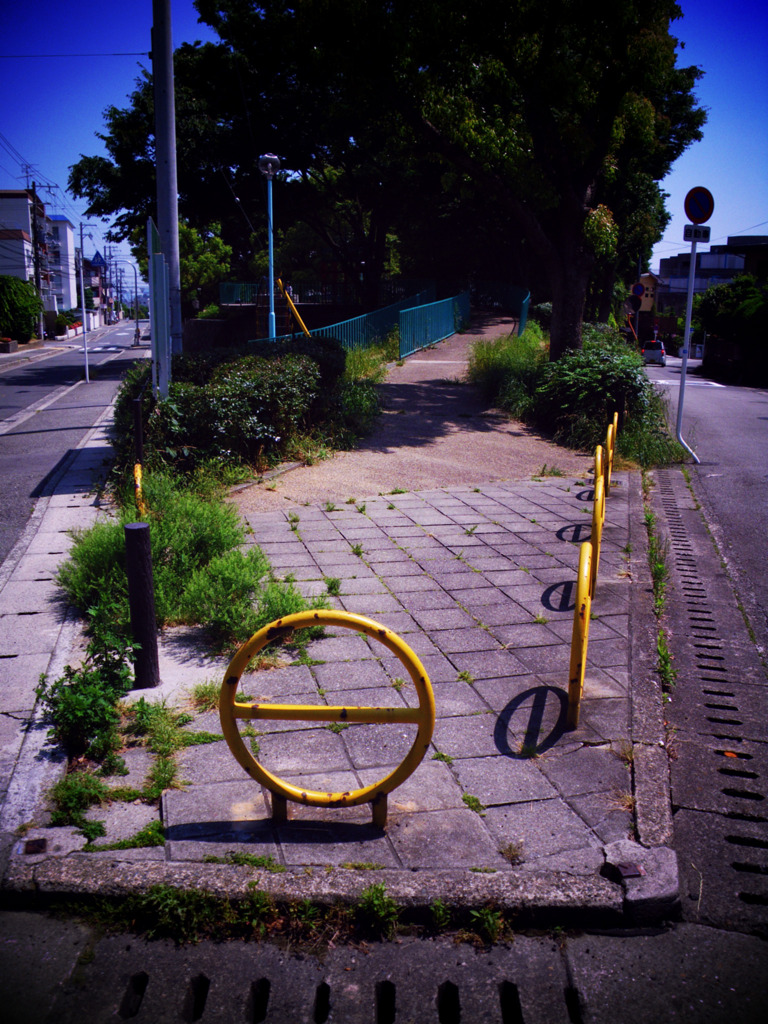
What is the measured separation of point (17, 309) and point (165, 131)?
3532cm

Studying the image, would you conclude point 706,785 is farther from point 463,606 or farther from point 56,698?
point 56,698

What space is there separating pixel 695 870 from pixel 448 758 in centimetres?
109

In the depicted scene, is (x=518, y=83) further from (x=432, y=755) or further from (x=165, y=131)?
(x=432, y=755)

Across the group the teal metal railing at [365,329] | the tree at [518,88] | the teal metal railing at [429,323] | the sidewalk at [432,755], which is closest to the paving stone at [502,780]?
the sidewalk at [432,755]

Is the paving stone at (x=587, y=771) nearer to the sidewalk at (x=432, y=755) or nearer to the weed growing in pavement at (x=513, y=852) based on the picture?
the sidewalk at (x=432, y=755)

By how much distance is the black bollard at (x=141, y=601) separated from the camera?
12.8 ft

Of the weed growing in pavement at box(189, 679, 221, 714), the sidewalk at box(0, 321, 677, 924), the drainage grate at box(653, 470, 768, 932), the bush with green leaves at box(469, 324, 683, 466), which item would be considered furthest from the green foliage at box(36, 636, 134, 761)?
the bush with green leaves at box(469, 324, 683, 466)

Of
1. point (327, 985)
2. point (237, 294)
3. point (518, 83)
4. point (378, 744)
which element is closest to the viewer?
point (327, 985)

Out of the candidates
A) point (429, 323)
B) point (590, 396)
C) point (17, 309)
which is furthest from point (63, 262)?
point (590, 396)

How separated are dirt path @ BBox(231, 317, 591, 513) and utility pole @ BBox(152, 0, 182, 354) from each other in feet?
11.5

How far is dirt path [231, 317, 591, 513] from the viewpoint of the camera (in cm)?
829

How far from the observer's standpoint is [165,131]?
33.0 ft

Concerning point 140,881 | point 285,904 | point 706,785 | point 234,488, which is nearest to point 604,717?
point 706,785

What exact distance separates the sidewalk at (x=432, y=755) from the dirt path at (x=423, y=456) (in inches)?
71.0
